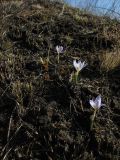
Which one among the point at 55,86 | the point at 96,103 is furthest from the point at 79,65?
the point at 96,103

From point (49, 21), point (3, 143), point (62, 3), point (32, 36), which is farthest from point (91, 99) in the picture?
point (62, 3)

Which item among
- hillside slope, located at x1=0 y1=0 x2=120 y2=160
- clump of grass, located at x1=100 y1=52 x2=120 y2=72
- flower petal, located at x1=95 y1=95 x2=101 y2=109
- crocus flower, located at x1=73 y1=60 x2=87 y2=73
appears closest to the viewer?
hillside slope, located at x1=0 y1=0 x2=120 y2=160

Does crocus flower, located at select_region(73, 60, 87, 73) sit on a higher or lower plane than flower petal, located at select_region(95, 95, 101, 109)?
higher

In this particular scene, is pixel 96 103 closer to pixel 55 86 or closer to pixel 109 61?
pixel 55 86

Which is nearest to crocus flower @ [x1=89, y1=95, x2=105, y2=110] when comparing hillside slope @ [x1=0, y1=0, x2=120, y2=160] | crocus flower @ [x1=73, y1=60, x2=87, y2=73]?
hillside slope @ [x1=0, y1=0, x2=120, y2=160]

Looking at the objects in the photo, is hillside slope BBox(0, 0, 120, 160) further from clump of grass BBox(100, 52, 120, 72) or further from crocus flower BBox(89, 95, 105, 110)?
crocus flower BBox(89, 95, 105, 110)

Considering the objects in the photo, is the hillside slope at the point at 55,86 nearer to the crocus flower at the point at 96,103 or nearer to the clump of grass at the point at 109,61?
the clump of grass at the point at 109,61

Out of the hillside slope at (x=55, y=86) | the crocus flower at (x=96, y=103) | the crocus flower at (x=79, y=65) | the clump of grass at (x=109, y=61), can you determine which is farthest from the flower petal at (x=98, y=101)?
the clump of grass at (x=109, y=61)

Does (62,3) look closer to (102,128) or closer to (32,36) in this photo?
(32,36)
